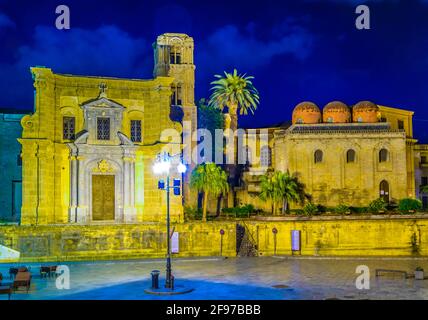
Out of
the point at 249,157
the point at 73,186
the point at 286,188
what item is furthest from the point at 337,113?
the point at 73,186

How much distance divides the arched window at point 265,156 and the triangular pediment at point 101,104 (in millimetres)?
18614

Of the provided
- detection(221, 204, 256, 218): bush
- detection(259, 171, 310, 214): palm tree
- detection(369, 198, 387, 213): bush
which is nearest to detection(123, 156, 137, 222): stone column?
detection(221, 204, 256, 218): bush

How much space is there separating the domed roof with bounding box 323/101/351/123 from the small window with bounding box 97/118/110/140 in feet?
70.7

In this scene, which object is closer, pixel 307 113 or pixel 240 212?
pixel 240 212

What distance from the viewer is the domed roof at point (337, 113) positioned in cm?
4941

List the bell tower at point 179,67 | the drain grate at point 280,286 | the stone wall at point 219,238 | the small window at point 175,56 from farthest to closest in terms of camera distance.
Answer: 1. the small window at point 175,56
2. the bell tower at point 179,67
3. the stone wall at point 219,238
4. the drain grate at point 280,286

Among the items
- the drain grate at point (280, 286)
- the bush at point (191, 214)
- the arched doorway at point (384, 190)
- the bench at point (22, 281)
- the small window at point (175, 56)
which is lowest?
the drain grate at point (280, 286)

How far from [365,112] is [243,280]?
2875 cm

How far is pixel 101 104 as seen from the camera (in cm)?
3769

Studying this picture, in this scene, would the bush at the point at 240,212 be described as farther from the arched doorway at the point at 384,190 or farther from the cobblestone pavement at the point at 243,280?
the arched doorway at the point at 384,190

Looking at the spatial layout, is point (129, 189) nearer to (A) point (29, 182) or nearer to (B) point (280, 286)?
(A) point (29, 182)

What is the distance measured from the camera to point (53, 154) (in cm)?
3641

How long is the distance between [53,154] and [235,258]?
14124 mm

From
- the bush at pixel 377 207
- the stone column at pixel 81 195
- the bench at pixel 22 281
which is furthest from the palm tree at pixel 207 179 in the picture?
the bench at pixel 22 281
